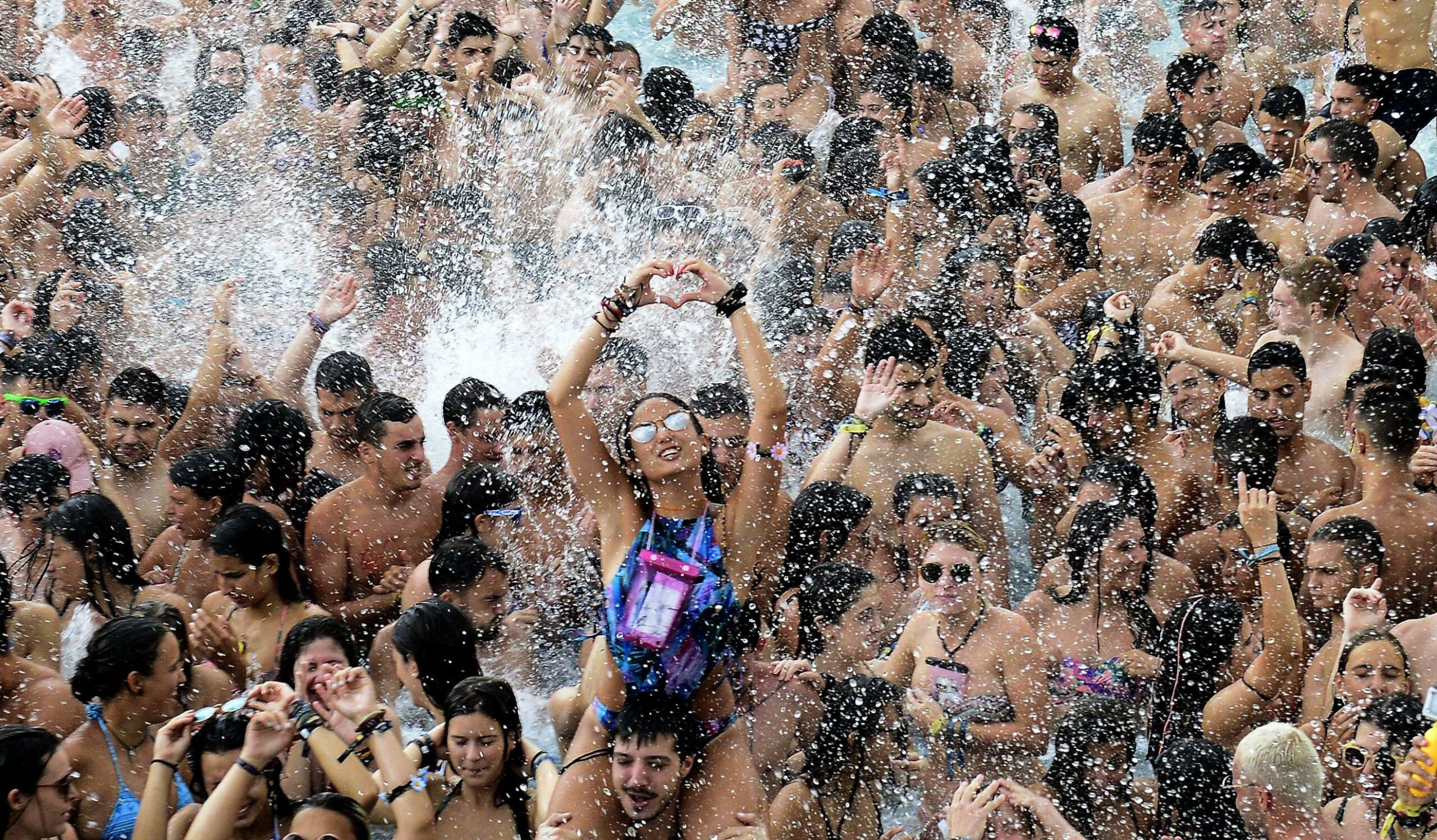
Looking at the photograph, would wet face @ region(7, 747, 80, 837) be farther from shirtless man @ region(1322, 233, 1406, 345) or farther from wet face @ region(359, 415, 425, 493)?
shirtless man @ region(1322, 233, 1406, 345)

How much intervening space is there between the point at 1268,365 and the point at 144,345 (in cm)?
500

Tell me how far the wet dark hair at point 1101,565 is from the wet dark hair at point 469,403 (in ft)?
7.01

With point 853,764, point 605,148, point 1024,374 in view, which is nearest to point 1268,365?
point 1024,374

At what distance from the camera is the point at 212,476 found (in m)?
5.35

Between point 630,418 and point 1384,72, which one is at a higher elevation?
point 1384,72

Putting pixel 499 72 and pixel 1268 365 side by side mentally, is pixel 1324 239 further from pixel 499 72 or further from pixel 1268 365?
pixel 499 72

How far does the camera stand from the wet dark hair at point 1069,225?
7.01m

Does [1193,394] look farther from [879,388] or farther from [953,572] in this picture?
[953,572]

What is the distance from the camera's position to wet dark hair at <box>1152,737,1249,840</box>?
4.11m

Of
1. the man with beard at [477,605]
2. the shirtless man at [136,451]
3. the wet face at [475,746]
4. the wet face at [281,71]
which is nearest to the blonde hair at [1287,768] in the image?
the wet face at [475,746]

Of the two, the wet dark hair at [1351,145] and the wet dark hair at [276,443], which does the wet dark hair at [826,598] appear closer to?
the wet dark hair at [276,443]

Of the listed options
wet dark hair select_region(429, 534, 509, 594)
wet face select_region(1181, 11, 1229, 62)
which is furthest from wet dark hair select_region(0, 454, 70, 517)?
wet face select_region(1181, 11, 1229, 62)

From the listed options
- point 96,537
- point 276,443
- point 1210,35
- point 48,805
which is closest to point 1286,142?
point 1210,35

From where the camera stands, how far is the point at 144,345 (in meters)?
7.35
